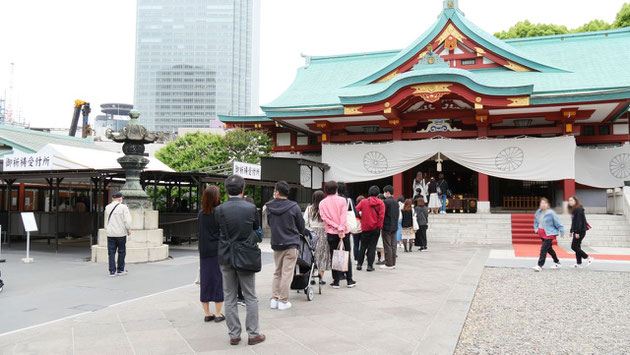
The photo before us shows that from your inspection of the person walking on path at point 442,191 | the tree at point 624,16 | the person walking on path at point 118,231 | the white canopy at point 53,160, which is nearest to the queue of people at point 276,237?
the person walking on path at point 118,231

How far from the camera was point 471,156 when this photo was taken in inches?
702

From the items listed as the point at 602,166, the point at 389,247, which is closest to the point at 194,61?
the point at 602,166

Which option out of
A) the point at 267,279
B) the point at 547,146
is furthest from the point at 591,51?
the point at 267,279

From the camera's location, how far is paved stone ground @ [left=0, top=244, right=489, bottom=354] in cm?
426

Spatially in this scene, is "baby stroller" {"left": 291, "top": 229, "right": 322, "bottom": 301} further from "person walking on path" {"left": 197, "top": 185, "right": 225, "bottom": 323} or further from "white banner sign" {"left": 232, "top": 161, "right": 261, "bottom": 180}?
"white banner sign" {"left": 232, "top": 161, "right": 261, "bottom": 180}

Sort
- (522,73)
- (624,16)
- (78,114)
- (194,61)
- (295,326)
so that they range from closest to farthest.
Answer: (295,326) → (522,73) → (78,114) → (624,16) → (194,61)

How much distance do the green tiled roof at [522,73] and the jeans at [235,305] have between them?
13417 mm

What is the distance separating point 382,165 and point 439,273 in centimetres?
1066

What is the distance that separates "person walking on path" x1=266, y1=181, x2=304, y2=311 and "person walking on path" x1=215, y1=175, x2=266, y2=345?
97 centimetres

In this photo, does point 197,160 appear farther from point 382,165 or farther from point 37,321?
point 37,321

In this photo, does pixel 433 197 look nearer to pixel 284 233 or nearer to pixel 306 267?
pixel 306 267

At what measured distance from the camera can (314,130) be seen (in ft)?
68.9

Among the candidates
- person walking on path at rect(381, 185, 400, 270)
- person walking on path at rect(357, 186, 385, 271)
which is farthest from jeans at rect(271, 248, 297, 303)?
person walking on path at rect(381, 185, 400, 270)

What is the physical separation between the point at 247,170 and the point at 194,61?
120466mm
